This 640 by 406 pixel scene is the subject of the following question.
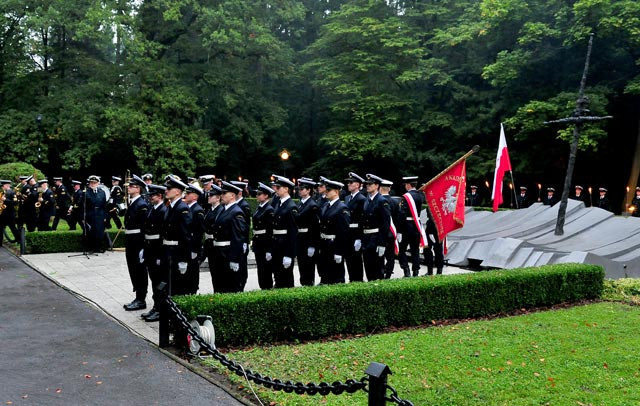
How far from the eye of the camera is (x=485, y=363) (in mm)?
6957

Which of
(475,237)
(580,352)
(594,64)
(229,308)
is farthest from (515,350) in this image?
(594,64)

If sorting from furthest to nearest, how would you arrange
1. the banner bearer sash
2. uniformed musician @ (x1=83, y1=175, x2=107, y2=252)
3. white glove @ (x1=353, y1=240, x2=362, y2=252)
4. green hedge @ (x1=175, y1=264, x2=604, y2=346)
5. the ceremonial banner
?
uniformed musician @ (x1=83, y1=175, x2=107, y2=252) < the banner bearer sash < the ceremonial banner < white glove @ (x1=353, y1=240, x2=362, y2=252) < green hedge @ (x1=175, y1=264, x2=604, y2=346)

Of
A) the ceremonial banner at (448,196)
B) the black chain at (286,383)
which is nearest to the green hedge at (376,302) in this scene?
the black chain at (286,383)

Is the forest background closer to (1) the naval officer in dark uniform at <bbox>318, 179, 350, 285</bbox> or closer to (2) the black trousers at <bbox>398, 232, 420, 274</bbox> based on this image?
(2) the black trousers at <bbox>398, 232, 420, 274</bbox>

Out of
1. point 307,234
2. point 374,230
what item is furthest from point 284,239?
point 374,230

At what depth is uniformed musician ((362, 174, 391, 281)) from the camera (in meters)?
10.8

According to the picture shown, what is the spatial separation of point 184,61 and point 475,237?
2333 cm

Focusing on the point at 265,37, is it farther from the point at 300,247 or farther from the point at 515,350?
the point at 515,350

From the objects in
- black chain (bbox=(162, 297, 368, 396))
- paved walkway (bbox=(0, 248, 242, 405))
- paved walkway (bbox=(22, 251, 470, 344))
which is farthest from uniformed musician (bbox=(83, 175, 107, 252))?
black chain (bbox=(162, 297, 368, 396))

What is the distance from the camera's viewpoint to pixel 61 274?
12.9m

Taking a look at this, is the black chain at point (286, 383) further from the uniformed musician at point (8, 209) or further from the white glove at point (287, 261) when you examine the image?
the uniformed musician at point (8, 209)

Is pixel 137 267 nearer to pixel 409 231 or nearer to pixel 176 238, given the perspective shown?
pixel 176 238

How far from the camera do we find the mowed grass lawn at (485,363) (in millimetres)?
5938

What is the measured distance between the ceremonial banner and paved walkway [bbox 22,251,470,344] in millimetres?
3517
